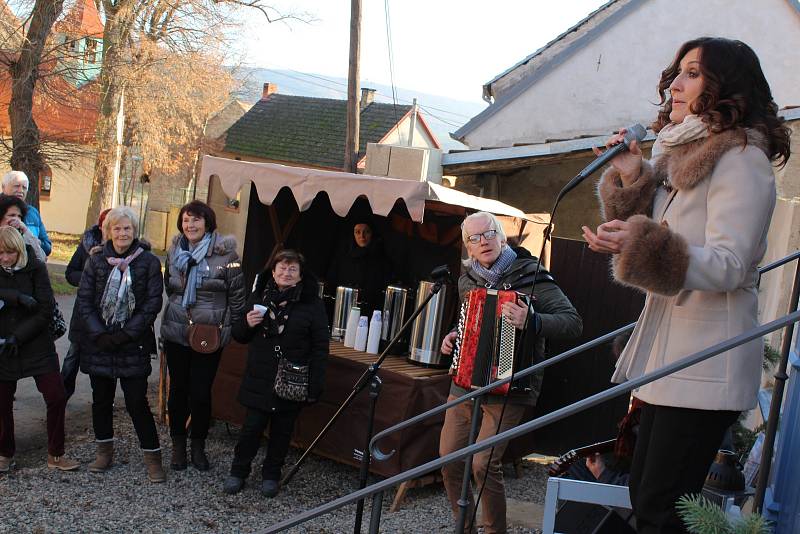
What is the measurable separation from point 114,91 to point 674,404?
65.3 feet

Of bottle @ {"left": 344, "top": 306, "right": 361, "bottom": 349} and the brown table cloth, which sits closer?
the brown table cloth

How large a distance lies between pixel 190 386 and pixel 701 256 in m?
4.69

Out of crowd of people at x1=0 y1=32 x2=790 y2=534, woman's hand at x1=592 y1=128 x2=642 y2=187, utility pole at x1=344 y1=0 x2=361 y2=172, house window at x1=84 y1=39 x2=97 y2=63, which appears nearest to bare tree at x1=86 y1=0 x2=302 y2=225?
house window at x1=84 y1=39 x2=97 y2=63

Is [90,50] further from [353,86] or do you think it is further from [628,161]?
[628,161]


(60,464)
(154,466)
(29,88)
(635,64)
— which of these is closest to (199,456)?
(154,466)

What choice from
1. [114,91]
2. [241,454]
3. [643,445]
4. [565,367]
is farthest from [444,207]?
[114,91]

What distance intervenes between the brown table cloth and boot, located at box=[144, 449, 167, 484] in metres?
0.93

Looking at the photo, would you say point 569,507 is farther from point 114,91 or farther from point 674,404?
point 114,91

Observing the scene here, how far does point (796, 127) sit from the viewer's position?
7.61m

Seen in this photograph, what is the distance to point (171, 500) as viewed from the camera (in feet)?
17.9

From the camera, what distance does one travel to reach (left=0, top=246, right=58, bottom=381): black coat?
5.38 metres

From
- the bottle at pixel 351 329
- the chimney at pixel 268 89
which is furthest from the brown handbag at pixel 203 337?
the chimney at pixel 268 89

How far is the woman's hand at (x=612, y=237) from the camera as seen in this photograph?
2084 millimetres

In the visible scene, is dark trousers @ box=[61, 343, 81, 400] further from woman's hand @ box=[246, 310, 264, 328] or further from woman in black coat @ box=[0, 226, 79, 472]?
woman's hand @ box=[246, 310, 264, 328]
